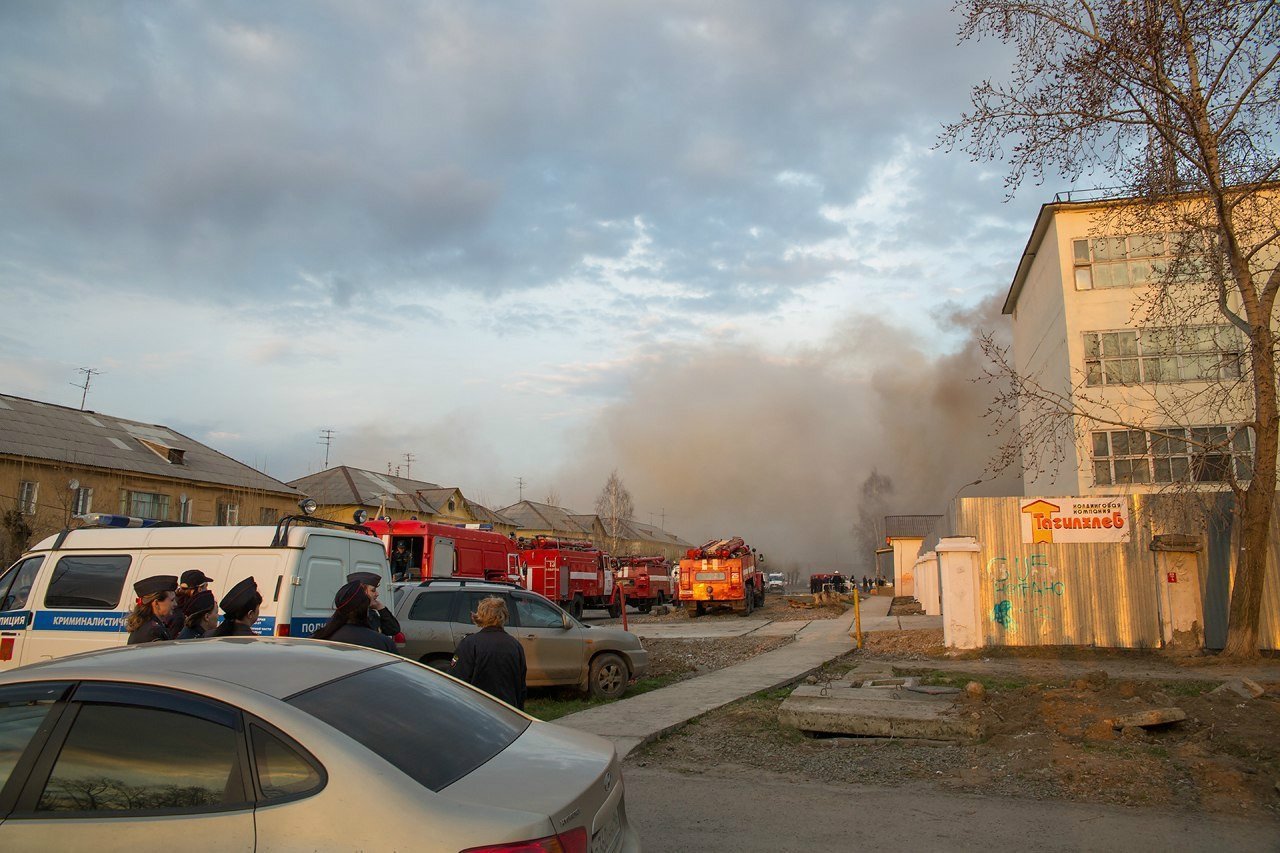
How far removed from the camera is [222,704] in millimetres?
2723

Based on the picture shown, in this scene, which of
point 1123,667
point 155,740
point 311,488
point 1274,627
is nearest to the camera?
point 155,740

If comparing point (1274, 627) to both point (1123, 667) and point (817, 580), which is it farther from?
point (817, 580)

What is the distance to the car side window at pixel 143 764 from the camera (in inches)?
103

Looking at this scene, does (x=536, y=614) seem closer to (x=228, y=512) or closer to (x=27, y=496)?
(x=27, y=496)

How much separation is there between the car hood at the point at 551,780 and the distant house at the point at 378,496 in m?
47.2

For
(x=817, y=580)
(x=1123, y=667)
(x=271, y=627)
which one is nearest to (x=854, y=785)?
(x=271, y=627)

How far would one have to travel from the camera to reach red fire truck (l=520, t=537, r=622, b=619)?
80.1 feet

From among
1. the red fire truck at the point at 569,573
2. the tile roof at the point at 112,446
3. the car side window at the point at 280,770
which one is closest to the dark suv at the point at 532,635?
the car side window at the point at 280,770

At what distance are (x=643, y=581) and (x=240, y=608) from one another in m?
30.7

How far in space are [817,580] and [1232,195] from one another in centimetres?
3238

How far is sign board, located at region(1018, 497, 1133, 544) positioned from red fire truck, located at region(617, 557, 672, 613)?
20461mm

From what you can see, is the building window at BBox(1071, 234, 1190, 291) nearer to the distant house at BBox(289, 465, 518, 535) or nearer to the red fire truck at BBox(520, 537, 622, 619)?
the red fire truck at BBox(520, 537, 622, 619)

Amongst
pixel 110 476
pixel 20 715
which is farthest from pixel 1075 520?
pixel 110 476

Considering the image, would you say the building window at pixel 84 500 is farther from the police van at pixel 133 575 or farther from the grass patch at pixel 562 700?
the grass patch at pixel 562 700
